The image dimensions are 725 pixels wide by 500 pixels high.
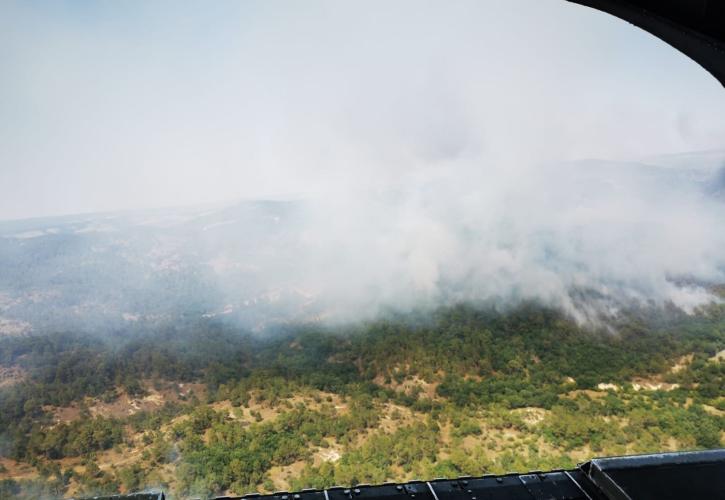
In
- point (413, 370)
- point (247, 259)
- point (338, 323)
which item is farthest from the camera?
point (247, 259)

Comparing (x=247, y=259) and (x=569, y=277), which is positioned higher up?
(x=247, y=259)

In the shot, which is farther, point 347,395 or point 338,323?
point 338,323

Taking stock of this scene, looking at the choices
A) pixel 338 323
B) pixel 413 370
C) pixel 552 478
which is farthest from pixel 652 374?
pixel 552 478

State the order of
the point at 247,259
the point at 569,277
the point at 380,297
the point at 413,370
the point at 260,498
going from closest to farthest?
the point at 260,498 → the point at 413,370 → the point at 569,277 → the point at 380,297 → the point at 247,259

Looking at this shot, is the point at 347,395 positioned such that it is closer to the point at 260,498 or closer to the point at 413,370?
the point at 413,370

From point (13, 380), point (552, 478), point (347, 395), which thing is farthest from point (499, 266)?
point (552, 478)

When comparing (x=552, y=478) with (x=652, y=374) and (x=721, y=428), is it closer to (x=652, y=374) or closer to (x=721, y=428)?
(x=721, y=428)

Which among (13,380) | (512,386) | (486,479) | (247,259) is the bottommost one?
(512,386)
